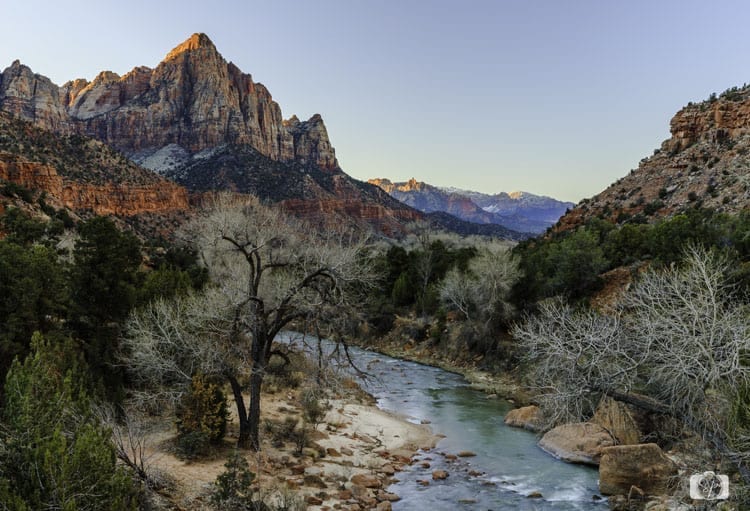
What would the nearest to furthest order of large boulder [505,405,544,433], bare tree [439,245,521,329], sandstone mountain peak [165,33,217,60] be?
large boulder [505,405,544,433] < bare tree [439,245,521,329] < sandstone mountain peak [165,33,217,60]

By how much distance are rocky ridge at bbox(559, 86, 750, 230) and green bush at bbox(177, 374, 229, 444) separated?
33581 millimetres

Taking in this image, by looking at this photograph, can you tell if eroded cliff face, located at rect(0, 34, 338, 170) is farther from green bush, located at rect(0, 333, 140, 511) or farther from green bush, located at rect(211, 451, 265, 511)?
green bush, located at rect(0, 333, 140, 511)

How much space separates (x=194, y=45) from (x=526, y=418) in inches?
6557

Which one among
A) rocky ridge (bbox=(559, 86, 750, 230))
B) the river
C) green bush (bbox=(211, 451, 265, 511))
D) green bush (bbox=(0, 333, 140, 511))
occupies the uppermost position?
rocky ridge (bbox=(559, 86, 750, 230))

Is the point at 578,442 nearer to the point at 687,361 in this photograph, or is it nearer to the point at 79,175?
the point at 687,361

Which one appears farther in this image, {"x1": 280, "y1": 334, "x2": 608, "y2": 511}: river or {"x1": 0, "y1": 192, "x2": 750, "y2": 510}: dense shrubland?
{"x1": 280, "y1": 334, "x2": 608, "y2": 511}: river

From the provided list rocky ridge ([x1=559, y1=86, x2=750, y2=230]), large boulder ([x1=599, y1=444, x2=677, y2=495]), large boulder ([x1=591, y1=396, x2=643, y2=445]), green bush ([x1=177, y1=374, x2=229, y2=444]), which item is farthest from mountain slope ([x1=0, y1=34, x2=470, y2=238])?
large boulder ([x1=599, y1=444, x2=677, y2=495])

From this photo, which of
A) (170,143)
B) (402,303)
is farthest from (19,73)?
(402,303)

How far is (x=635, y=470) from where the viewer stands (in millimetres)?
12227

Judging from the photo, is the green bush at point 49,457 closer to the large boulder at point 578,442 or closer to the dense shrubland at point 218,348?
the dense shrubland at point 218,348

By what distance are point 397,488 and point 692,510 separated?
22.2 feet

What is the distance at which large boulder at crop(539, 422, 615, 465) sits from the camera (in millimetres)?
14945

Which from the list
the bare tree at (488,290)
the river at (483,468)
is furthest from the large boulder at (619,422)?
the bare tree at (488,290)

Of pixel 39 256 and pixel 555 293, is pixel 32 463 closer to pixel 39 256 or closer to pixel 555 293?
pixel 39 256
